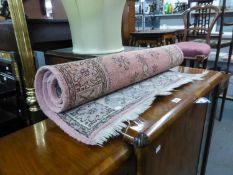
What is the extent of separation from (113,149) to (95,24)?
0.47 meters

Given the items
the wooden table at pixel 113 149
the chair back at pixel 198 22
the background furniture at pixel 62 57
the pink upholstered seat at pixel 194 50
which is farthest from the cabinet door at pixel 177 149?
the chair back at pixel 198 22

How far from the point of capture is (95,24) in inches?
25.0

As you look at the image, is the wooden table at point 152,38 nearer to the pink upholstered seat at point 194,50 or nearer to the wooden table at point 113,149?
the pink upholstered seat at point 194,50

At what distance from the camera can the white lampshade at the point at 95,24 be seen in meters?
0.61

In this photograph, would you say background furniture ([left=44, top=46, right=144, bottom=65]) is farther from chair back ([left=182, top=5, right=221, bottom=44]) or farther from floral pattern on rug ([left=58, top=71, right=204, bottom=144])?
chair back ([left=182, top=5, right=221, bottom=44])

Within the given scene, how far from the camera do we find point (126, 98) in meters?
0.39

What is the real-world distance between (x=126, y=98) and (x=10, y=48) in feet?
1.76

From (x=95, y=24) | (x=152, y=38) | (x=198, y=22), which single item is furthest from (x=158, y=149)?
(x=198, y=22)

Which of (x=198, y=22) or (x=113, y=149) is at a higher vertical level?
(x=198, y=22)

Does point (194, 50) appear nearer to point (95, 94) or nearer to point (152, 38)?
point (152, 38)

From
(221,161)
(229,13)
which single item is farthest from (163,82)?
(229,13)

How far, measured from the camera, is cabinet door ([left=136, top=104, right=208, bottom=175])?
0.34 metres

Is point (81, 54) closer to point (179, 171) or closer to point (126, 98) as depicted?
point (126, 98)

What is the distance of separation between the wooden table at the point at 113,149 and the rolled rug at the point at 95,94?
0.06 ft
